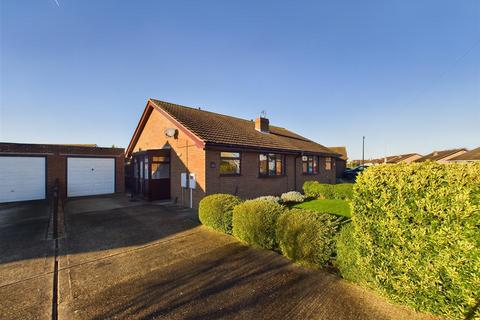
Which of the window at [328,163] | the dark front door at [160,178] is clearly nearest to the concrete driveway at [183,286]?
the dark front door at [160,178]

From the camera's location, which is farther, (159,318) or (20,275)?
(20,275)

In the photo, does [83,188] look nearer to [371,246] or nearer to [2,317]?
[2,317]

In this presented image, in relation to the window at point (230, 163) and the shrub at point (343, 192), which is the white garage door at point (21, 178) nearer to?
the window at point (230, 163)

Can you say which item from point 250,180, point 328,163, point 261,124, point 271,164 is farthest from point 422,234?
point 328,163

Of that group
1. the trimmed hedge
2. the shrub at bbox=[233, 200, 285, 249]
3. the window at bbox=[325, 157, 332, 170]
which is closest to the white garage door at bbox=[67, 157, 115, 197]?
the shrub at bbox=[233, 200, 285, 249]

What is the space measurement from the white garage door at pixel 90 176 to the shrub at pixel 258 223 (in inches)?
560

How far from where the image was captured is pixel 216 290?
3984mm

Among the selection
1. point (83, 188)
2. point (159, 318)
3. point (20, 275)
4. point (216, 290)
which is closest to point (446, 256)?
point (216, 290)

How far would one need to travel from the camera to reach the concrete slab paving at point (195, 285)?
11.3 feet

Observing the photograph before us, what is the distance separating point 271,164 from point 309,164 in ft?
17.6

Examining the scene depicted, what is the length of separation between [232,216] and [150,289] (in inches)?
126

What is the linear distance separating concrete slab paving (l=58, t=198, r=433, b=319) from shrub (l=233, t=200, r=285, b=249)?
0.85 feet

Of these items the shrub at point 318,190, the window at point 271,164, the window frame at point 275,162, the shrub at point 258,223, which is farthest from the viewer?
the shrub at point 318,190

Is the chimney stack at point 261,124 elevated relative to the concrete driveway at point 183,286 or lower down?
elevated
